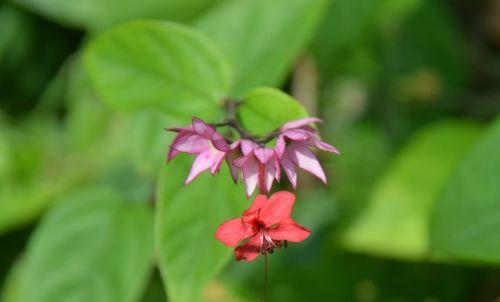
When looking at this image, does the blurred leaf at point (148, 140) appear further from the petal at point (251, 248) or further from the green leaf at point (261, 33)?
the petal at point (251, 248)

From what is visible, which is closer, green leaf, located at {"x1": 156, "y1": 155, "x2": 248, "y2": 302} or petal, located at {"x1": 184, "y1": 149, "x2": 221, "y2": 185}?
petal, located at {"x1": 184, "y1": 149, "x2": 221, "y2": 185}

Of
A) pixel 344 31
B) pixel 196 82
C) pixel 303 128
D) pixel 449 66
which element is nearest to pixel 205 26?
pixel 196 82

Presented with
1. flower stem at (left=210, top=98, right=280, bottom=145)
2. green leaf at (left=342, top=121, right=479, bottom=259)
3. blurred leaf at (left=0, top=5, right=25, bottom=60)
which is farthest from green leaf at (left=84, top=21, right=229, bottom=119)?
blurred leaf at (left=0, top=5, right=25, bottom=60)

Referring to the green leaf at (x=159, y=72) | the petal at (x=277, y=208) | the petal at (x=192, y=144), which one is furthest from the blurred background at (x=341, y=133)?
the petal at (x=277, y=208)

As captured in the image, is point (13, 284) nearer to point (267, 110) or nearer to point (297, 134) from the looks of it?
point (267, 110)

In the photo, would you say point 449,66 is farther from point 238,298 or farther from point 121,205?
point 121,205

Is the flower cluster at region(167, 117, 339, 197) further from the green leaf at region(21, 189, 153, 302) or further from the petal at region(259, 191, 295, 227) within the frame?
the green leaf at region(21, 189, 153, 302)

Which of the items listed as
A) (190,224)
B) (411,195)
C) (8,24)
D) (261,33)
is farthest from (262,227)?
(8,24)
